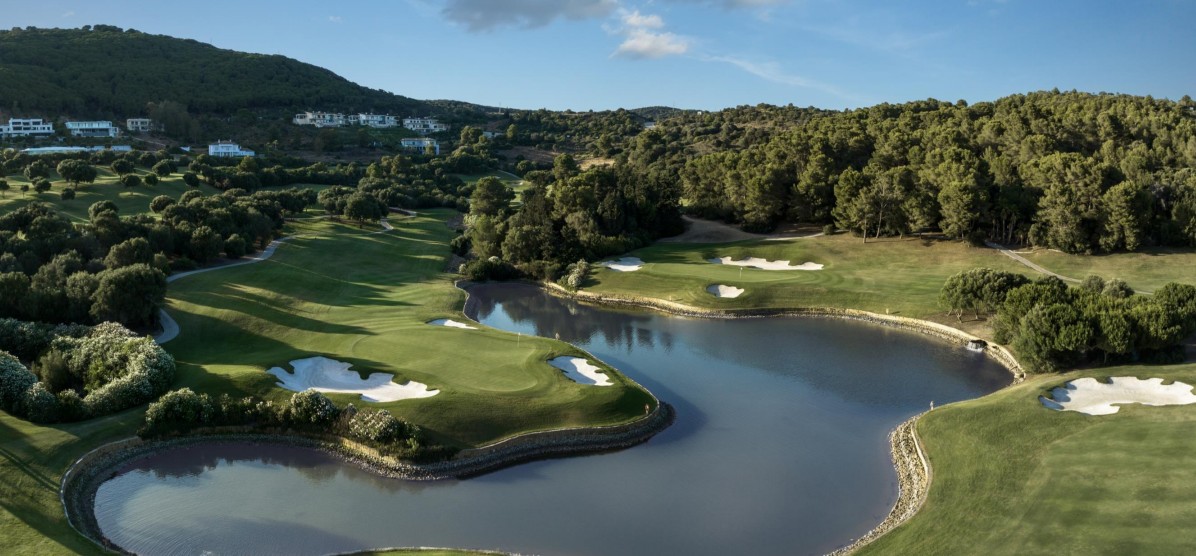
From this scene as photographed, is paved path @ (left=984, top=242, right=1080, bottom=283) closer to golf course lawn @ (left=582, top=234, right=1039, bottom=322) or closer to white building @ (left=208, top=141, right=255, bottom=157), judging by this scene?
golf course lawn @ (left=582, top=234, right=1039, bottom=322)

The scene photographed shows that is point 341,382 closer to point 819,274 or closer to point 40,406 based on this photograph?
point 40,406

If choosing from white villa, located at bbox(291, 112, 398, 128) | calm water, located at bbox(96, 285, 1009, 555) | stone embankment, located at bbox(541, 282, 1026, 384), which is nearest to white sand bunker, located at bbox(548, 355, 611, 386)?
calm water, located at bbox(96, 285, 1009, 555)

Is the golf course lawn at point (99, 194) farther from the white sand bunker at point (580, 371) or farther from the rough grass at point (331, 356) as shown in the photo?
the white sand bunker at point (580, 371)

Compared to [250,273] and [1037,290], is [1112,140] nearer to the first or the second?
[1037,290]

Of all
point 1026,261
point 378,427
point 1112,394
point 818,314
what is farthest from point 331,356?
point 1026,261

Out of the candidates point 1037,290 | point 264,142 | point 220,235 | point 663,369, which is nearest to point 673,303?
point 663,369
